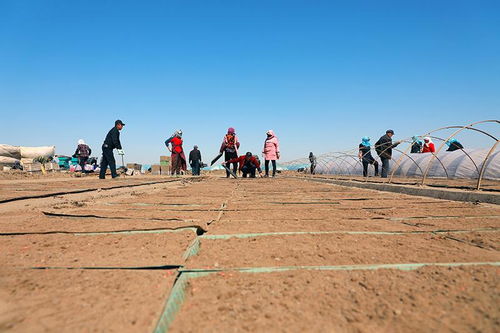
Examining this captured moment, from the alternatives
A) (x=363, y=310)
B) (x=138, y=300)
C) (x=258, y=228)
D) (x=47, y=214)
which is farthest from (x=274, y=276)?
(x=47, y=214)

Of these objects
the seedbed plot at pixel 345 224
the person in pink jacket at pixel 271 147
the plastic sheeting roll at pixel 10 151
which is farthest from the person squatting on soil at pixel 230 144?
the plastic sheeting roll at pixel 10 151

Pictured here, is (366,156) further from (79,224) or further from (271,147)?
(79,224)

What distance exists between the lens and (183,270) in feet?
4.21

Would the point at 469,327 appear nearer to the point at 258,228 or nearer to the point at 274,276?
the point at 274,276

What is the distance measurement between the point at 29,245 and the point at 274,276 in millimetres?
1542

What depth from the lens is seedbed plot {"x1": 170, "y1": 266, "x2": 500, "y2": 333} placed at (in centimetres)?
91

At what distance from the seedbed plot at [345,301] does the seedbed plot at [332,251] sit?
0.17m

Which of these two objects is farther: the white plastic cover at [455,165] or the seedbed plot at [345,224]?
the white plastic cover at [455,165]

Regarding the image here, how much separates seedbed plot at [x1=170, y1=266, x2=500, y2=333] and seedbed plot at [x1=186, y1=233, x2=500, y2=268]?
17cm

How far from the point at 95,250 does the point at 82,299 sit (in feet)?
2.20

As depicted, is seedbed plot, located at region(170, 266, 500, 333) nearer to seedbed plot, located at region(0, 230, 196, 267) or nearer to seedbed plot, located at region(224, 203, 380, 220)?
seedbed plot, located at region(0, 230, 196, 267)

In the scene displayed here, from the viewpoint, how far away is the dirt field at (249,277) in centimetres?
94

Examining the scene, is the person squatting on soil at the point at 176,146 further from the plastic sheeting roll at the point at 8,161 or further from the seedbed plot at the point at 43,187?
the plastic sheeting roll at the point at 8,161

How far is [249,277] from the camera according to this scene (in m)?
1.26
